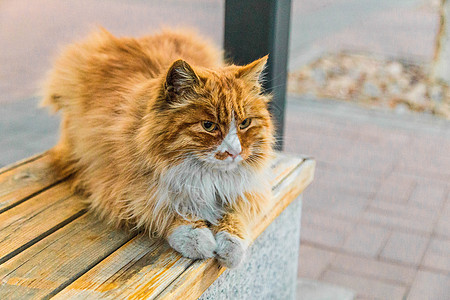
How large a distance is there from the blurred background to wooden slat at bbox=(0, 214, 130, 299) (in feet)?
2.70

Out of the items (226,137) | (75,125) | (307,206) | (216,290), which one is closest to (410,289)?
(307,206)

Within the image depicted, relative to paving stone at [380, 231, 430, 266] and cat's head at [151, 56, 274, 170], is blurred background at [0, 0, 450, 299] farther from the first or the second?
cat's head at [151, 56, 274, 170]

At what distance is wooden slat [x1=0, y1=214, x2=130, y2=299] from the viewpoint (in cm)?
139

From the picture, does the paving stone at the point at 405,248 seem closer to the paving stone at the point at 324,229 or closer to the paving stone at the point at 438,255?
the paving stone at the point at 438,255

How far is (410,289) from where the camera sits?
8.66ft

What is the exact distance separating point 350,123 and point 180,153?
318 centimetres

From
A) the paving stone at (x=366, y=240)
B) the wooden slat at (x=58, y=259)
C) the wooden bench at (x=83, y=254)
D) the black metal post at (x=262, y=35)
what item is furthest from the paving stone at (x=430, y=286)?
the wooden slat at (x=58, y=259)

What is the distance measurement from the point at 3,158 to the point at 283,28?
2.28 metres

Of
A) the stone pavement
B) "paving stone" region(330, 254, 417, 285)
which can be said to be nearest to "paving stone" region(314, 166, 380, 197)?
the stone pavement

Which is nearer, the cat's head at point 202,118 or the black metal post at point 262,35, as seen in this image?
the cat's head at point 202,118

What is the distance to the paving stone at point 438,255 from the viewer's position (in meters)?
2.80

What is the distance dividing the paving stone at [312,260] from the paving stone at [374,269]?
0.14 ft

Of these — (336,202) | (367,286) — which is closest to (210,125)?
(367,286)

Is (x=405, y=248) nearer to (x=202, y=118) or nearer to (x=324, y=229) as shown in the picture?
(x=324, y=229)
